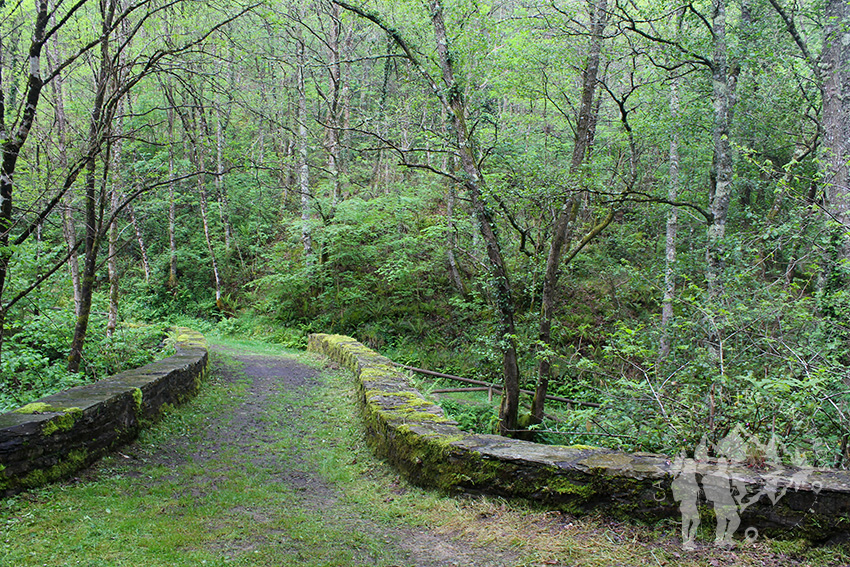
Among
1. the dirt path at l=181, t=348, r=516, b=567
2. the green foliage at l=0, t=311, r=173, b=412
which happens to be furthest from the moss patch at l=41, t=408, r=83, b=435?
the green foliage at l=0, t=311, r=173, b=412

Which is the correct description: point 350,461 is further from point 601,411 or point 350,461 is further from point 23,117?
point 23,117

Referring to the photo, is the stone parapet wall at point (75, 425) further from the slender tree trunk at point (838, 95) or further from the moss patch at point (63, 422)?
the slender tree trunk at point (838, 95)

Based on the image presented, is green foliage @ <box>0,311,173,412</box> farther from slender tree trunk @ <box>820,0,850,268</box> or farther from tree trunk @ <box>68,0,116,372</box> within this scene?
slender tree trunk @ <box>820,0,850,268</box>

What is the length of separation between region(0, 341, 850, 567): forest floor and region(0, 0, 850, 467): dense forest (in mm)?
1297

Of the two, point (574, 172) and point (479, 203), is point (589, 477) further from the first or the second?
point (574, 172)

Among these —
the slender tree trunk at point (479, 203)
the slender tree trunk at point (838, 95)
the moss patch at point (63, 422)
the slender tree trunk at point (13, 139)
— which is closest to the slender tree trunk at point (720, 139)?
the slender tree trunk at point (838, 95)

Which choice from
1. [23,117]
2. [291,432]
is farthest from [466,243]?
[23,117]

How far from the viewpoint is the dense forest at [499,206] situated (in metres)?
4.71

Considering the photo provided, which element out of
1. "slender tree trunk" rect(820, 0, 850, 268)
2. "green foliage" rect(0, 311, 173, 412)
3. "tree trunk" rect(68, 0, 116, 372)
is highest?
"slender tree trunk" rect(820, 0, 850, 268)

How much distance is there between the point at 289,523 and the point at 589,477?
2354 millimetres

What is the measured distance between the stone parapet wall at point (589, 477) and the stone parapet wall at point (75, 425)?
288 centimetres

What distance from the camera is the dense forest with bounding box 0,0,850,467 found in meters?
4.71

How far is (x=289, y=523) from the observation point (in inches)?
147

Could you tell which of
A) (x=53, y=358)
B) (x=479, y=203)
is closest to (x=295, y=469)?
(x=479, y=203)
